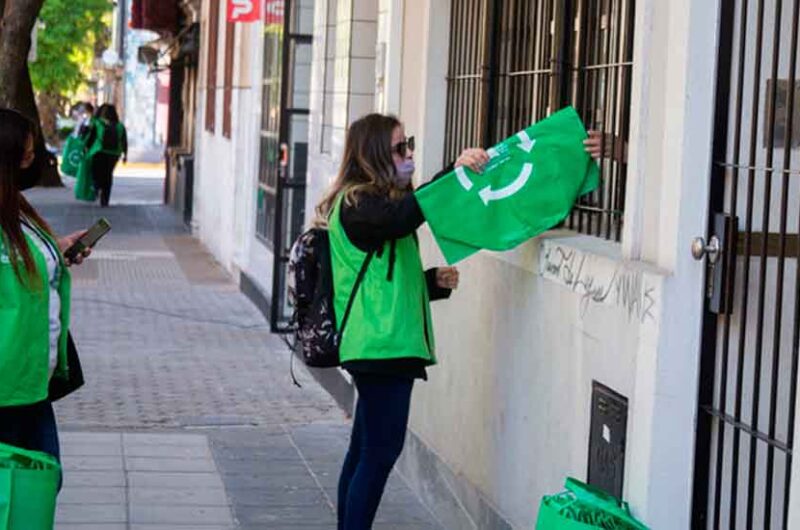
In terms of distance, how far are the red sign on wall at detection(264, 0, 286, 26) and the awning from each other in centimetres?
1339

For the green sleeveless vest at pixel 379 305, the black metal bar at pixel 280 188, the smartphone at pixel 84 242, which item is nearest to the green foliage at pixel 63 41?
the black metal bar at pixel 280 188

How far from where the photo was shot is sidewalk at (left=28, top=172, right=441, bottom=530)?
816 centimetres

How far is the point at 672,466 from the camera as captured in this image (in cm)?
531

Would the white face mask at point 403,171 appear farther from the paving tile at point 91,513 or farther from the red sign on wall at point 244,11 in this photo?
the red sign on wall at point 244,11

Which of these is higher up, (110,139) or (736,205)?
(736,205)

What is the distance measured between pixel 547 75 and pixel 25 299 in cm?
255

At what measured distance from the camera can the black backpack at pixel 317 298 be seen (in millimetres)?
6598

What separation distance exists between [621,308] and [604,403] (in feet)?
1.13

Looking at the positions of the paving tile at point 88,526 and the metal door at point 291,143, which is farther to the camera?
the metal door at point 291,143

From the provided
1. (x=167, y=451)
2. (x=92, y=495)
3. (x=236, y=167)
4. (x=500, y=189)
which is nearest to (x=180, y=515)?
(x=92, y=495)

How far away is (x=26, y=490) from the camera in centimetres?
502

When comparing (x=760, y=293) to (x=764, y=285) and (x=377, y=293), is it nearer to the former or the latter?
(x=764, y=285)

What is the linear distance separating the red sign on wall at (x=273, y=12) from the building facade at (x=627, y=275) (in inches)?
239

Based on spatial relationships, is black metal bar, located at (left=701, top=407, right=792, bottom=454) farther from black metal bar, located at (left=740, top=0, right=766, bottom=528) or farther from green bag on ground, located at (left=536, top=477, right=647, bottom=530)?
green bag on ground, located at (left=536, top=477, right=647, bottom=530)
